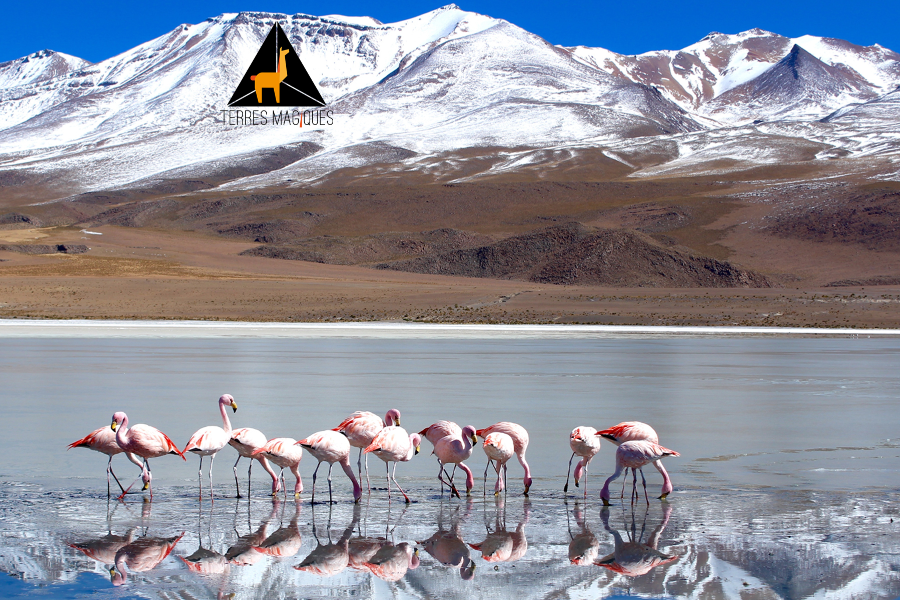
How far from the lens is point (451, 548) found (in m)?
6.58

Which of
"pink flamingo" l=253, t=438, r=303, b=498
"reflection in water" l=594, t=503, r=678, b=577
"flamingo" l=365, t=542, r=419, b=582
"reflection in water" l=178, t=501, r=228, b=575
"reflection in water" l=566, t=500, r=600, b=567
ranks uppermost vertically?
"pink flamingo" l=253, t=438, r=303, b=498

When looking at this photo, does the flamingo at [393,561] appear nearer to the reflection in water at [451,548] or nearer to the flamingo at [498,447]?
the reflection in water at [451,548]

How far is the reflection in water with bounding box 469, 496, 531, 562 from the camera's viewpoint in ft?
21.0

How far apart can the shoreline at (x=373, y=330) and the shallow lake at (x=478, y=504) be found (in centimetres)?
1332

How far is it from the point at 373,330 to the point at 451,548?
27.9 meters

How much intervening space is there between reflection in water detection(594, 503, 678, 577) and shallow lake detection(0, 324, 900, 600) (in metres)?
0.02

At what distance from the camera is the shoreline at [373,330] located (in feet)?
104

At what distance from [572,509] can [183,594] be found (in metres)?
3.38

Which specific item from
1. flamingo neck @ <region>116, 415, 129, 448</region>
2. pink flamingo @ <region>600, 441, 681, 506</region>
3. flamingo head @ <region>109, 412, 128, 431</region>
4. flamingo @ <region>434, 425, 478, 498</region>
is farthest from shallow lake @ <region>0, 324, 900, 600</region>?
flamingo head @ <region>109, 412, 128, 431</region>

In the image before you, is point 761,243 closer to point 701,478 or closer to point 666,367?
point 666,367

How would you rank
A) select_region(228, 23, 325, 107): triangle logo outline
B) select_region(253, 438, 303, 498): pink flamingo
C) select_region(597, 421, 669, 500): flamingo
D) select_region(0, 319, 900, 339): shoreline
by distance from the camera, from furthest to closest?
select_region(228, 23, 325, 107): triangle logo outline
select_region(0, 319, 900, 339): shoreline
select_region(597, 421, 669, 500): flamingo
select_region(253, 438, 303, 498): pink flamingo

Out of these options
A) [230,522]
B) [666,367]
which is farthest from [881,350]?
[230,522]

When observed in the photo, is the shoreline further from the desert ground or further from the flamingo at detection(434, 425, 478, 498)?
the flamingo at detection(434, 425, 478, 498)

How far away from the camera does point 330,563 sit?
6172mm
